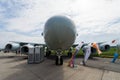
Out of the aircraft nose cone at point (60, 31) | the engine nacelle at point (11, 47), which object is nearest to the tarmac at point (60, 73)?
the aircraft nose cone at point (60, 31)

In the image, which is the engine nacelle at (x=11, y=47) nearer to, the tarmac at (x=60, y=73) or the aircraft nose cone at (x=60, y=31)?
the tarmac at (x=60, y=73)

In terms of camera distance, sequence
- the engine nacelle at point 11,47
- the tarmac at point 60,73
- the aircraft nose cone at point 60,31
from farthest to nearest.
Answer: the engine nacelle at point 11,47 < the aircraft nose cone at point 60,31 < the tarmac at point 60,73

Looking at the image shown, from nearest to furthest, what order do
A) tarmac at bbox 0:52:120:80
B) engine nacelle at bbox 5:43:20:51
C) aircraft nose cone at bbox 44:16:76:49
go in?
tarmac at bbox 0:52:120:80
aircraft nose cone at bbox 44:16:76:49
engine nacelle at bbox 5:43:20:51

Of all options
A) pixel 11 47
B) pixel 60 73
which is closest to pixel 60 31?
pixel 60 73

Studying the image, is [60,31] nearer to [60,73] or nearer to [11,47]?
[60,73]

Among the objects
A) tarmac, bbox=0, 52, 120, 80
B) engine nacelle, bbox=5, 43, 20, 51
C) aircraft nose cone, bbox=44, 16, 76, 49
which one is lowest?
tarmac, bbox=0, 52, 120, 80

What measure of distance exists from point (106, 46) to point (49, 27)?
13.2 metres

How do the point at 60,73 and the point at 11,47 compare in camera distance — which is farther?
the point at 11,47

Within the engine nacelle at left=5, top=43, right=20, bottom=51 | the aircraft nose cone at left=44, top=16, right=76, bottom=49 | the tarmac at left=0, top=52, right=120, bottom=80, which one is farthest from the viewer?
the engine nacelle at left=5, top=43, right=20, bottom=51

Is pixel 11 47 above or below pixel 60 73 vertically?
above

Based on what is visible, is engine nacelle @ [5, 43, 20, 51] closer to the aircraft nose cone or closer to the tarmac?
the tarmac

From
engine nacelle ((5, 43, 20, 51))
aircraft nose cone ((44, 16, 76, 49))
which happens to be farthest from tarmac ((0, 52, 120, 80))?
engine nacelle ((5, 43, 20, 51))

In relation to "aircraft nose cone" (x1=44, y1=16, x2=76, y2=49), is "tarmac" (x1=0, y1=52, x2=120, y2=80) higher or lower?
lower

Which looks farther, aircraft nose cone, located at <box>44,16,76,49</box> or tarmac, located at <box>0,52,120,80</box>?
aircraft nose cone, located at <box>44,16,76,49</box>
